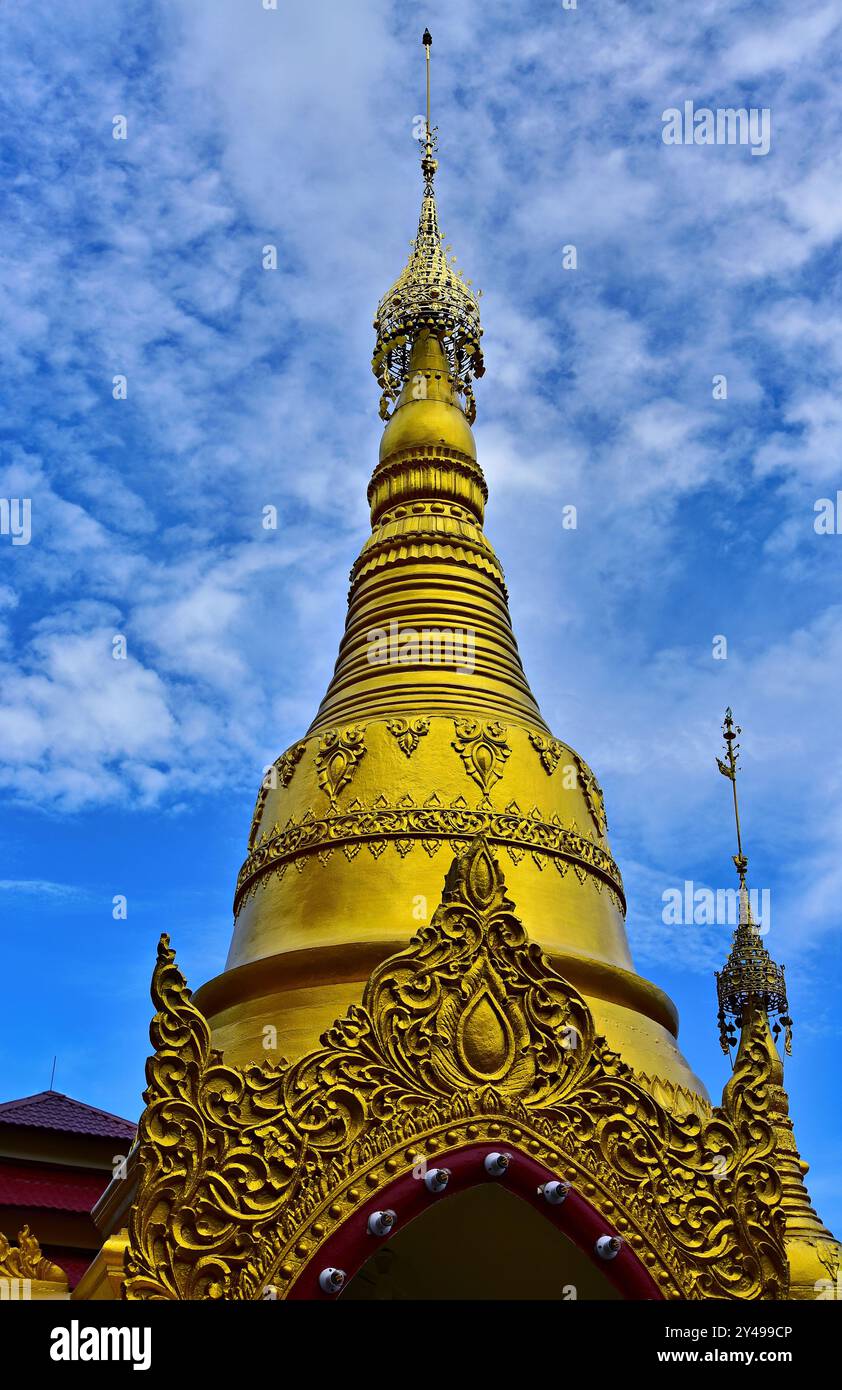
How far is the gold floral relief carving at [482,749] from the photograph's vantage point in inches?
453

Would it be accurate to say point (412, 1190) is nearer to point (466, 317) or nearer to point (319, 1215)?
point (319, 1215)

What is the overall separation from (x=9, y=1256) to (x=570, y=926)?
15.6ft

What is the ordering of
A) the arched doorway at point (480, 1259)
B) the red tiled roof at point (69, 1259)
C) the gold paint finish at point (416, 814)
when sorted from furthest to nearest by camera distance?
the red tiled roof at point (69, 1259), the gold paint finish at point (416, 814), the arched doorway at point (480, 1259)

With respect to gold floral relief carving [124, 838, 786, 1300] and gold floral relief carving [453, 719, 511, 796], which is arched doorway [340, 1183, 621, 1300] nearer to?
gold floral relief carving [124, 838, 786, 1300]

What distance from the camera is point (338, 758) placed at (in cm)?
1173

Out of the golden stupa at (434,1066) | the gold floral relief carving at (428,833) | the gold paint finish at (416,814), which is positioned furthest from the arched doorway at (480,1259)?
the gold floral relief carving at (428,833)

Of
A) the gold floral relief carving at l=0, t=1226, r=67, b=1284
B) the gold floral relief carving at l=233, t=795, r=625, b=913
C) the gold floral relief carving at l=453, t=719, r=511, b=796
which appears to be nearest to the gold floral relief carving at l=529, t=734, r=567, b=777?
the gold floral relief carving at l=453, t=719, r=511, b=796

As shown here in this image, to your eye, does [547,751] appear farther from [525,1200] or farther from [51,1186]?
[51,1186]

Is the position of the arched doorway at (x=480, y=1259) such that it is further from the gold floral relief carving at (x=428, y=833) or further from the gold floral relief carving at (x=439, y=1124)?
the gold floral relief carving at (x=428, y=833)

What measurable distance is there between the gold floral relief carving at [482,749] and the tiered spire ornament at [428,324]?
539 cm

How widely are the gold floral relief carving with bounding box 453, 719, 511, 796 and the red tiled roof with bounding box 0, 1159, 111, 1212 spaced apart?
219 inches

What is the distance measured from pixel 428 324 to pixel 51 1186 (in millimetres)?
10047

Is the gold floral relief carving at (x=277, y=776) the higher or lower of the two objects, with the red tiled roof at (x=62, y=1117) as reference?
higher
